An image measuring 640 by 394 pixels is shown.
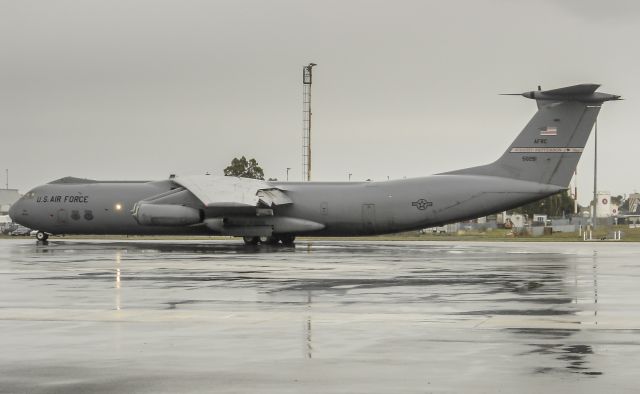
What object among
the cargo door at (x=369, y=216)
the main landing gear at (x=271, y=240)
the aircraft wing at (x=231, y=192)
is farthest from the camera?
the main landing gear at (x=271, y=240)

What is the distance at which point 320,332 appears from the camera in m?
14.3

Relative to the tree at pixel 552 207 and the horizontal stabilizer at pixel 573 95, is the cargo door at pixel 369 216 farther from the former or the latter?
the tree at pixel 552 207

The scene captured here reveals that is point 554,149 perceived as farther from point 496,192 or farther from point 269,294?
point 269,294

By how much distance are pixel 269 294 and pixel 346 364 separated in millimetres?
10062

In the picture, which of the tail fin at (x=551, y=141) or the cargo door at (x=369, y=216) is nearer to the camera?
the tail fin at (x=551, y=141)

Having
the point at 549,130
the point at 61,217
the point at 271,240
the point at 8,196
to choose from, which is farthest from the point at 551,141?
the point at 8,196

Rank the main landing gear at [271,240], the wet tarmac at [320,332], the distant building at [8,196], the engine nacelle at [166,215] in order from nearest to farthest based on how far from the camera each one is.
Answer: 1. the wet tarmac at [320,332]
2. the engine nacelle at [166,215]
3. the main landing gear at [271,240]
4. the distant building at [8,196]

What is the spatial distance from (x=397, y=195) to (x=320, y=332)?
34.9 meters

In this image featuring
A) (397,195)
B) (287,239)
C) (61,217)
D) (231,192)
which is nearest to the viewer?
(231,192)

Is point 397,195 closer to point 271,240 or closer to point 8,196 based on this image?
point 271,240

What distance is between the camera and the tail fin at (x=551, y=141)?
158ft

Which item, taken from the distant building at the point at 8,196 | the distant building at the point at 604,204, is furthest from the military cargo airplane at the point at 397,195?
the distant building at the point at 8,196

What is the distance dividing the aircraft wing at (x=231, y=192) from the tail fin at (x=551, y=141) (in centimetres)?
1206

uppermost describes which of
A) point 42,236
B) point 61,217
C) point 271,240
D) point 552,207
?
point 552,207
